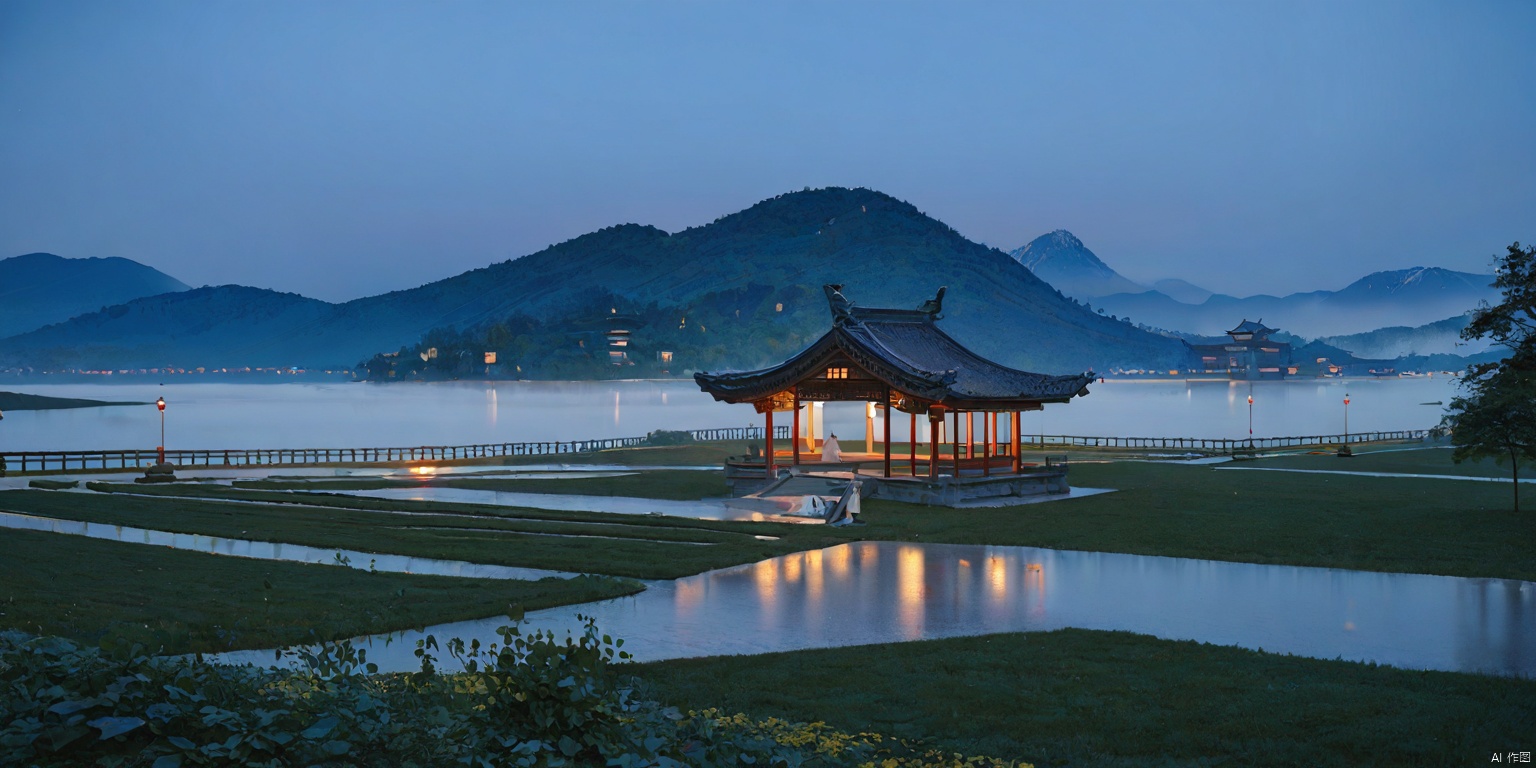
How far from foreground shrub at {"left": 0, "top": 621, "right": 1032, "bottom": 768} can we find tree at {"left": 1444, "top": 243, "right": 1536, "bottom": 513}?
21.8m

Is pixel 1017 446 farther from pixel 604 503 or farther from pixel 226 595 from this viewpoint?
pixel 226 595

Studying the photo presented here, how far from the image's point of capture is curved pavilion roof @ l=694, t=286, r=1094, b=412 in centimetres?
3062

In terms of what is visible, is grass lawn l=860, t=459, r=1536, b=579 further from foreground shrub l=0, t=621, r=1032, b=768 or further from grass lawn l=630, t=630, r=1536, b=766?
foreground shrub l=0, t=621, r=1032, b=768

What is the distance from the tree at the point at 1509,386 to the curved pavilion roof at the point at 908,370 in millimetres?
10535

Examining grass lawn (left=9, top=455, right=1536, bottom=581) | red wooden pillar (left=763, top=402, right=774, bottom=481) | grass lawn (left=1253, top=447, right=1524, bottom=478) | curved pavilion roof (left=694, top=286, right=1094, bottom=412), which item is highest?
curved pavilion roof (left=694, top=286, right=1094, bottom=412)

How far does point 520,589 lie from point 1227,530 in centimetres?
1524

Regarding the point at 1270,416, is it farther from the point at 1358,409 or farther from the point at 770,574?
the point at 770,574

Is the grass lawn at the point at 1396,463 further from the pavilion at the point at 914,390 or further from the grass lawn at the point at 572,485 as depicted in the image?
the grass lawn at the point at 572,485

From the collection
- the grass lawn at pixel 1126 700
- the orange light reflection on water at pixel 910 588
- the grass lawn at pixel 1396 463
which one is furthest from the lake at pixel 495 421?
the grass lawn at pixel 1126 700

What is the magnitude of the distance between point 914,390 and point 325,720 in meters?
25.7

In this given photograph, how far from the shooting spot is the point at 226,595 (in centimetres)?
1440

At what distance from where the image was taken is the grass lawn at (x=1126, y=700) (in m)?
8.60

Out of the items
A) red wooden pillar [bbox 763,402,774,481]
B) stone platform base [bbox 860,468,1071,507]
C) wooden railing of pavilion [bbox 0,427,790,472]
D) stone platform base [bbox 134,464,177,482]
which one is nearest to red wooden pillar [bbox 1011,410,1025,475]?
stone platform base [bbox 860,468,1071,507]

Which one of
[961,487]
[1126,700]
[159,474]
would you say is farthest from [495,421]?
[1126,700]
